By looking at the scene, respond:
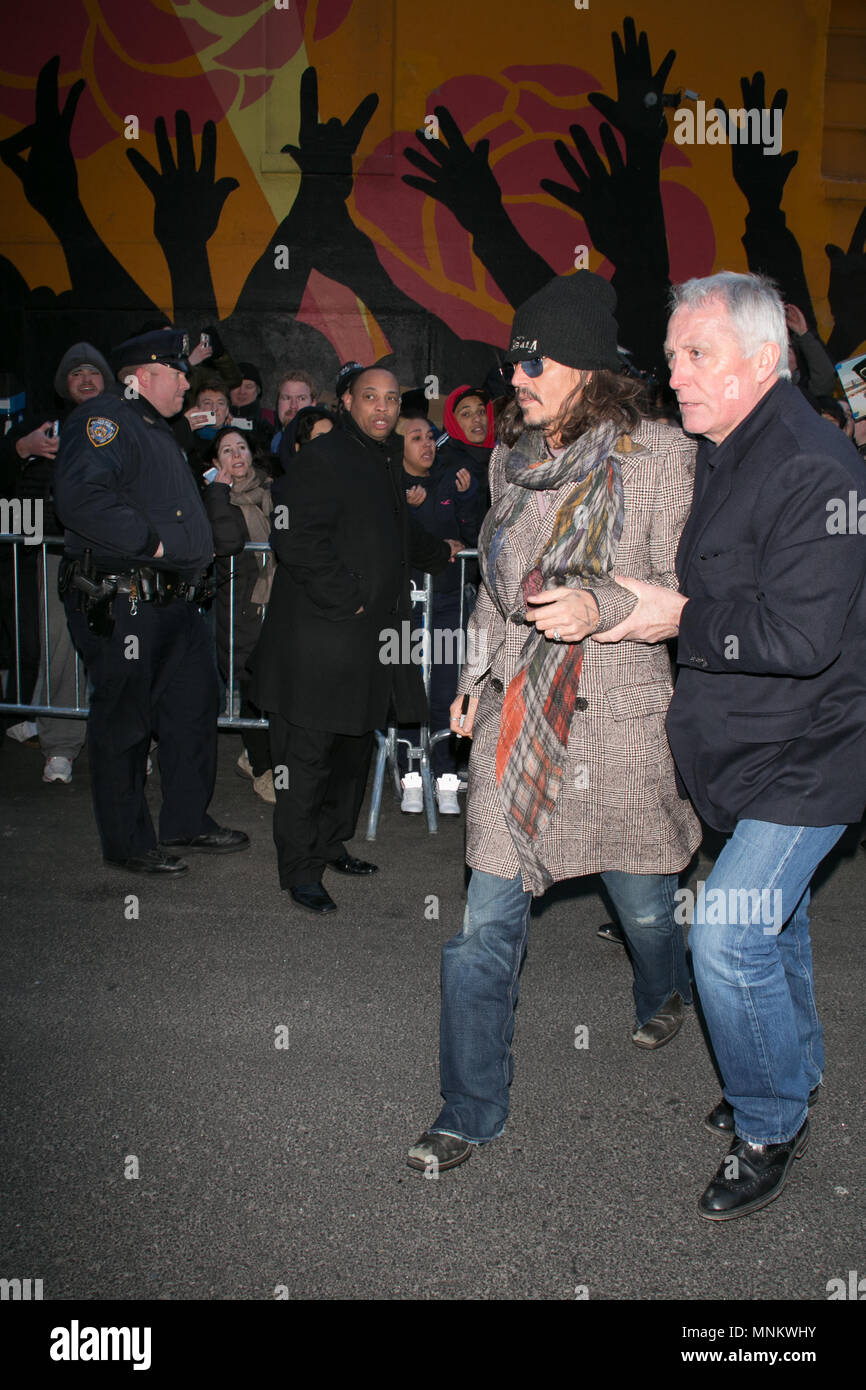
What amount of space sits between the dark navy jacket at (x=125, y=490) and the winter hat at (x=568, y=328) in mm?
2703

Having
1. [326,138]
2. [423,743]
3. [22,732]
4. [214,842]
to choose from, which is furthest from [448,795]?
[326,138]

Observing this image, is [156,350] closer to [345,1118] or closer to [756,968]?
[345,1118]

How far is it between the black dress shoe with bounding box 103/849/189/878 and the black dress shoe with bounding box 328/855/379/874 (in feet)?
2.29

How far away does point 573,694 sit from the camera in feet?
10.2

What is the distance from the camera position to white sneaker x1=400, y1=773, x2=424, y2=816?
6.63 meters

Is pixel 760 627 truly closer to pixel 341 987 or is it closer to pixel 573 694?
pixel 573 694

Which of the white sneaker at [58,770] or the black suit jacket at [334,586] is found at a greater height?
the black suit jacket at [334,586]

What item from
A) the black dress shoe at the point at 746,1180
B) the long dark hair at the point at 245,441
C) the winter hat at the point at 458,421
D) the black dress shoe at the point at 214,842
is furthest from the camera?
the winter hat at the point at 458,421

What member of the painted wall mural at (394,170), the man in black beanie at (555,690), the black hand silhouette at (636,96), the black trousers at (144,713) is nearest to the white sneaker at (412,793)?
the black trousers at (144,713)

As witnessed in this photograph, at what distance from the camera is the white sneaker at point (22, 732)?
26.2ft

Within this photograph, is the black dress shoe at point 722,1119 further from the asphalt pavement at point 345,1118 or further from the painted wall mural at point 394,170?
the painted wall mural at point 394,170

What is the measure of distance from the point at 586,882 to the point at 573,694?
102 inches

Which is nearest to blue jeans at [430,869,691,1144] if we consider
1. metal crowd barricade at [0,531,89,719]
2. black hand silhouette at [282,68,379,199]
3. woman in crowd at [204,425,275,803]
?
woman in crowd at [204,425,275,803]

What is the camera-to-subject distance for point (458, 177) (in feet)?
38.3
